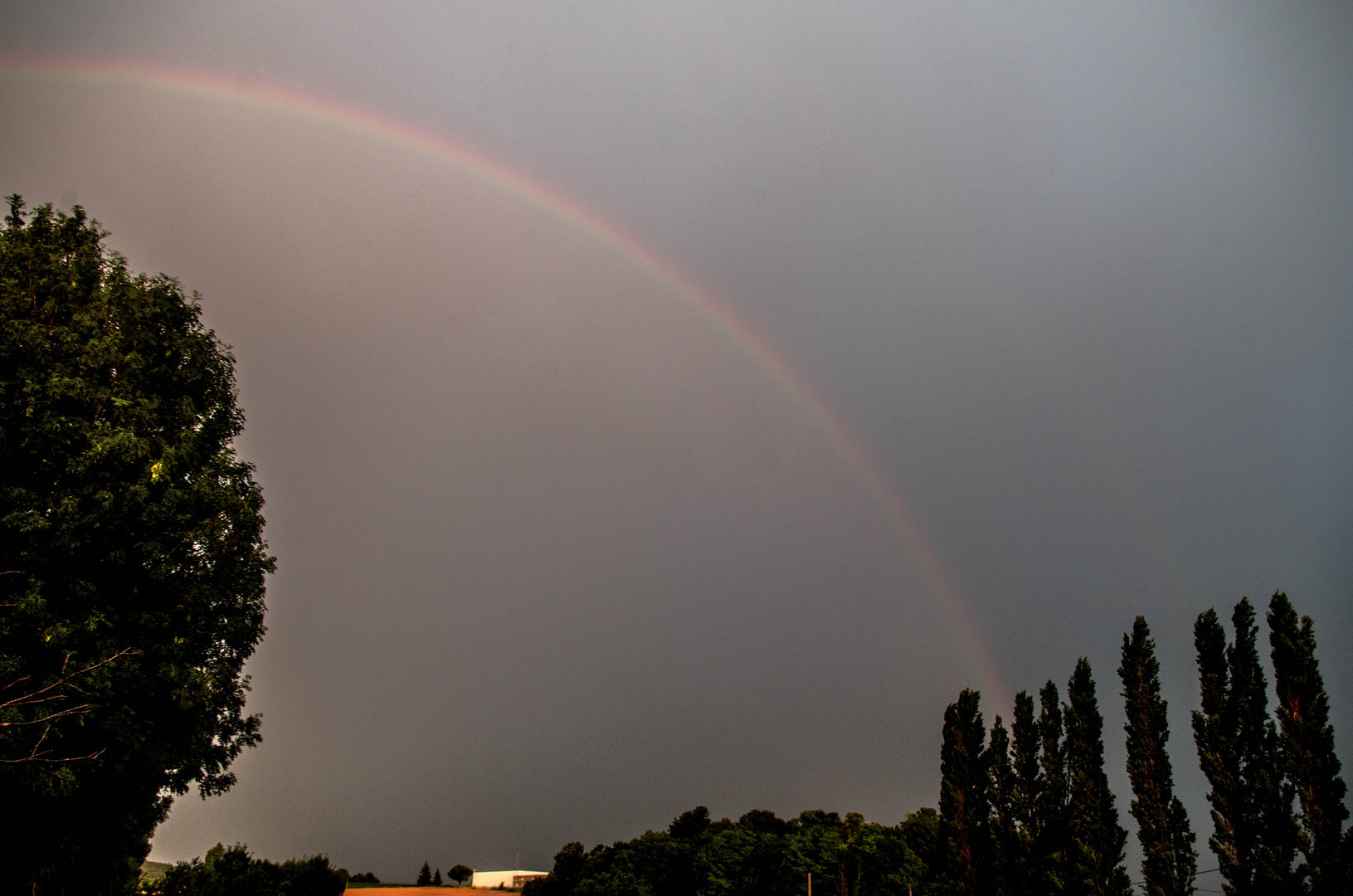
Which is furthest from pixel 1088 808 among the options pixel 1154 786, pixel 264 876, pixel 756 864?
pixel 756 864

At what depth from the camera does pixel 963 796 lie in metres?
51.4

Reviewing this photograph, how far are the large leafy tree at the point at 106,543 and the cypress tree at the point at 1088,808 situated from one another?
120ft

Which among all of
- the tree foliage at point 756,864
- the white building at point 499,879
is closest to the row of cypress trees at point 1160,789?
the tree foliage at point 756,864

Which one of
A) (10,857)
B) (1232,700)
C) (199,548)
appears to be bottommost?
(10,857)

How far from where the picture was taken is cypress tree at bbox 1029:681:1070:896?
140ft

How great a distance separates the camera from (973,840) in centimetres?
5006

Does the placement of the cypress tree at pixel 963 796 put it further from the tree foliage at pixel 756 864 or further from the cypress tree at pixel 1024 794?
the tree foliage at pixel 756 864

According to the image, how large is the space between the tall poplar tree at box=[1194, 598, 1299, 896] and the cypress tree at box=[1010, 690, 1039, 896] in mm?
12486

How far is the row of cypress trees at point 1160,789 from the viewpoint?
31250mm

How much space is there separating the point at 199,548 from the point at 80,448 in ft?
13.2

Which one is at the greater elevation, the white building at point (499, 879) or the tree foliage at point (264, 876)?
the white building at point (499, 879)

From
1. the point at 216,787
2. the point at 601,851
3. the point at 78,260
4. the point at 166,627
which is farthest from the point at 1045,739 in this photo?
the point at 601,851

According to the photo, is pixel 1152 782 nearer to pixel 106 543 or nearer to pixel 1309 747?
pixel 1309 747

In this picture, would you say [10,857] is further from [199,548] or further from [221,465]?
[221,465]
